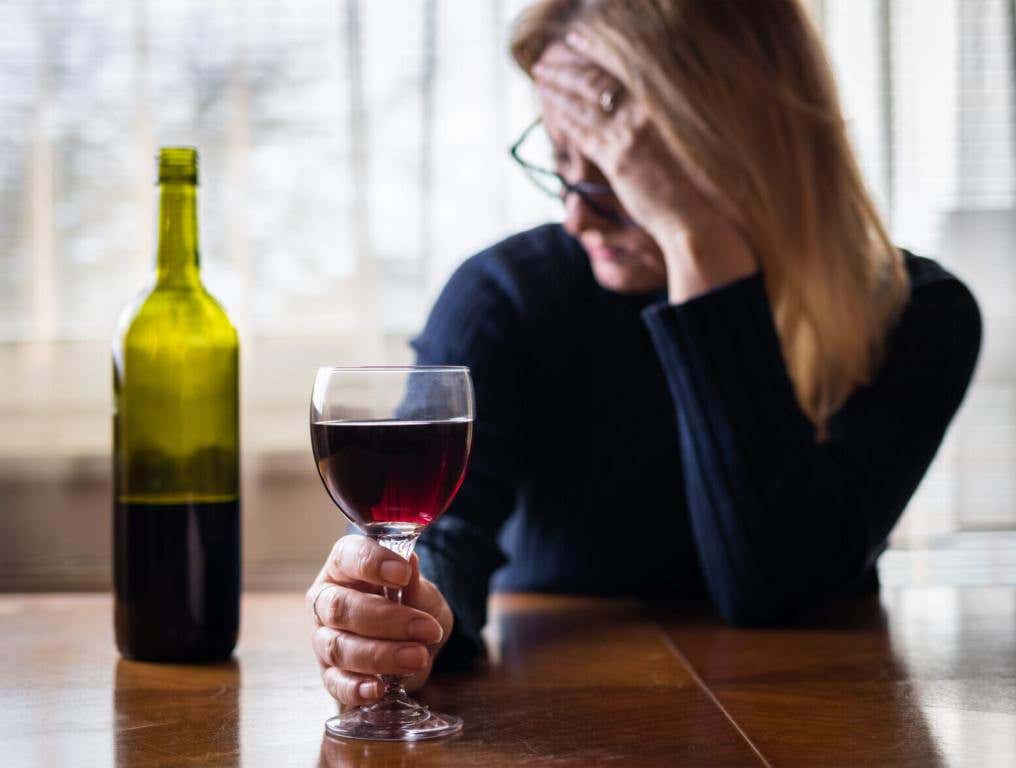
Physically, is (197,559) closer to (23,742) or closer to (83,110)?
(23,742)

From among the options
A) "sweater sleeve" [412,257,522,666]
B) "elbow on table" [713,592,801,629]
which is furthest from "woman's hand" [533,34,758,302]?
"elbow on table" [713,592,801,629]

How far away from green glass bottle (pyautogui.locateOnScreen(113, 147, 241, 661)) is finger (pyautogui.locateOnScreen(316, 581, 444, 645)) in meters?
0.17

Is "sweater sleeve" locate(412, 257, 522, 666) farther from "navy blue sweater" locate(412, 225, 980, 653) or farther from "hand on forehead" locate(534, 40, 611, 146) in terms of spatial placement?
"hand on forehead" locate(534, 40, 611, 146)

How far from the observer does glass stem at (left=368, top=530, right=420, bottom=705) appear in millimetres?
789

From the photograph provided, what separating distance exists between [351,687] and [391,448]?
0.18 meters

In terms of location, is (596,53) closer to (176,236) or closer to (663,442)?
(663,442)

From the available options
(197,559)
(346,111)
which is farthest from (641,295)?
(346,111)

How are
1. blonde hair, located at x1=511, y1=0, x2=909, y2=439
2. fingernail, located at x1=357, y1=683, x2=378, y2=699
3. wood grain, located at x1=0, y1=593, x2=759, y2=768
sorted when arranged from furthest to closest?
blonde hair, located at x1=511, y1=0, x2=909, y2=439 < fingernail, located at x1=357, y1=683, x2=378, y2=699 < wood grain, located at x1=0, y1=593, x2=759, y2=768

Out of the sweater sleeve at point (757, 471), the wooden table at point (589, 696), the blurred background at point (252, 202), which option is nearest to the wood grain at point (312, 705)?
the wooden table at point (589, 696)

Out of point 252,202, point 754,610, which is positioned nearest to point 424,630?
point 754,610

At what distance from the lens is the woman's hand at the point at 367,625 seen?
2.56 ft

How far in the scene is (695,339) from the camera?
47.3 inches

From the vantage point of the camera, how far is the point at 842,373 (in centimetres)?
134

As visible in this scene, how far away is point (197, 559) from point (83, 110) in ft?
5.92
